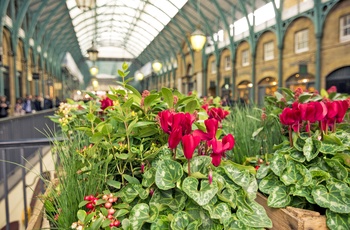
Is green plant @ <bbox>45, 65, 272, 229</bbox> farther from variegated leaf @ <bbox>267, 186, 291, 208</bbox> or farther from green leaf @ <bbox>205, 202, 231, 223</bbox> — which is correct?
variegated leaf @ <bbox>267, 186, 291, 208</bbox>

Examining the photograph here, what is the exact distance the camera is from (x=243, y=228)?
1105mm

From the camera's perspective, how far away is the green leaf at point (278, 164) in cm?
141

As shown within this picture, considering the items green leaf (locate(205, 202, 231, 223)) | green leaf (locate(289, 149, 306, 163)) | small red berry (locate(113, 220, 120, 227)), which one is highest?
green leaf (locate(289, 149, 306, 163))

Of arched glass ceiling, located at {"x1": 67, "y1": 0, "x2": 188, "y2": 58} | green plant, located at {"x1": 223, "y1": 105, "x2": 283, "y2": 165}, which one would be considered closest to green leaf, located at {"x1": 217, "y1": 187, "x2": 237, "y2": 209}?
green plant, located at {"x1": 223, "y1": 105, "x2": 283, "y2": 165}

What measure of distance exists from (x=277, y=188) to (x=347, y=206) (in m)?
0.29

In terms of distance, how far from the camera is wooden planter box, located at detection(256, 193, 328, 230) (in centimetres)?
120

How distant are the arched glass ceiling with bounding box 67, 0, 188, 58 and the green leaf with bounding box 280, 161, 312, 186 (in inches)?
716

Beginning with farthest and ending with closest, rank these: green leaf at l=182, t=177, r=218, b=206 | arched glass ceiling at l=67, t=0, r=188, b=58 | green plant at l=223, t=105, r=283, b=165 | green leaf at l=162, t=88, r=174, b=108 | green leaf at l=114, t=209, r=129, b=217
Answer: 1. arched glass ceiling at l=67, t=0, r=188, b=58
2. green plant at l=223, t=105, r=283, b=165
3. green leaf at l=162, t=88, r=174, b=108
4. green leaf at l=114, t=209, r=129, b=217
5. green leaf at l=182, t=177, r=218, b=206

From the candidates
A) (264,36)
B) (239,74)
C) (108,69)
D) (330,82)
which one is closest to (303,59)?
(330,82)

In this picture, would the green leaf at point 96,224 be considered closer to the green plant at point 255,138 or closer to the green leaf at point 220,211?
the green leaf at point 220,211

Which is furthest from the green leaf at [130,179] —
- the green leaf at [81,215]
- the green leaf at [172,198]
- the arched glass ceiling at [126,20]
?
the arched glass ceiling at [126,20]

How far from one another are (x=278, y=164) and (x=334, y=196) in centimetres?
27

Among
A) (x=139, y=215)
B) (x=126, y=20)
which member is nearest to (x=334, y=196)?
(x=139, y=215)

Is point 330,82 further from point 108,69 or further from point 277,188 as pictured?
point 108,69
